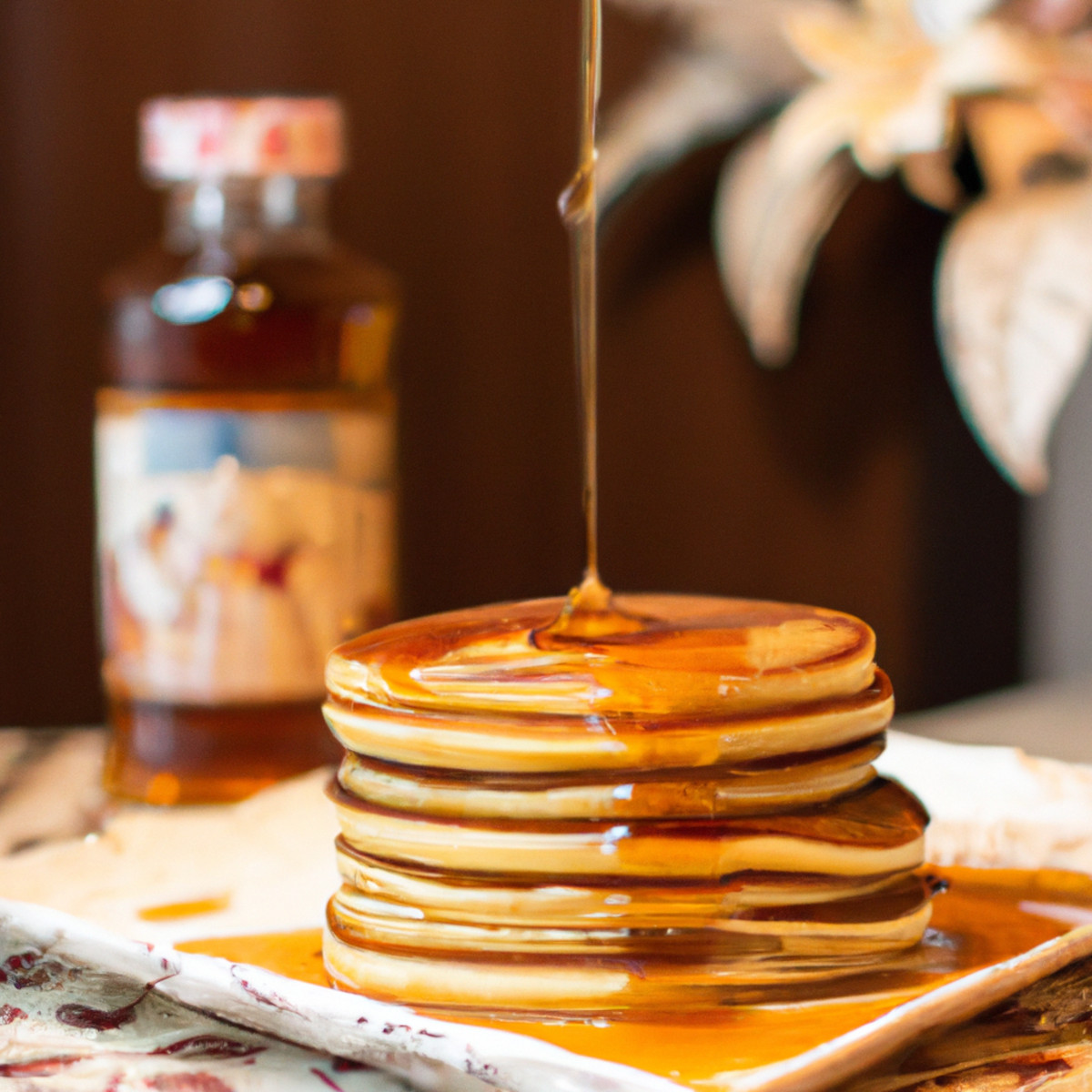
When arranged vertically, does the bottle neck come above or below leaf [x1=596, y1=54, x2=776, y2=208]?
below

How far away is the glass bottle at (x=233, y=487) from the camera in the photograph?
70 cm

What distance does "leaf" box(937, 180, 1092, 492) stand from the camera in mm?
906

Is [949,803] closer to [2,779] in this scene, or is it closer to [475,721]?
[475,721]

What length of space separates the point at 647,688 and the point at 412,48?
692 millimetres

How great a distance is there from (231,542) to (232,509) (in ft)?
0.06

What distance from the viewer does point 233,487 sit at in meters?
0.70

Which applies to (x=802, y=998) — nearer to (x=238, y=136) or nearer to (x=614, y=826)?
(x=614, y=826)

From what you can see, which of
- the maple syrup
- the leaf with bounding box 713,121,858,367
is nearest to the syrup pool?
the maple syrup

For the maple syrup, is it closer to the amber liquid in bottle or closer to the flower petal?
the amber liquid in bottle

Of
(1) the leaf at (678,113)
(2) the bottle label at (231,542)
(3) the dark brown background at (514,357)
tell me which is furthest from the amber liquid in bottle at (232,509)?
(1) the leaf at (678,113)

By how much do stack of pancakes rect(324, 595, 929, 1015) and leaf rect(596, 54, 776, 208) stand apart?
26.2 inches

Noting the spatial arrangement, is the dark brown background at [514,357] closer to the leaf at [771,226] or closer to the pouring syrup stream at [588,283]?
the leaf at [771,226]

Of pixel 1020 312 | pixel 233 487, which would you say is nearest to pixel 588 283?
pixel 233 487

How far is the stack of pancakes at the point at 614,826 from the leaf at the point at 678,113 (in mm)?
666
